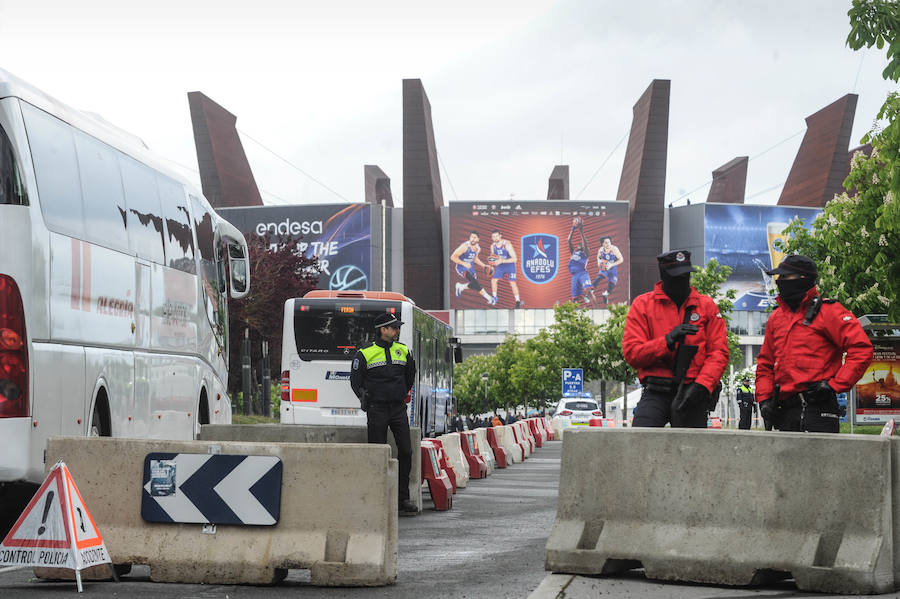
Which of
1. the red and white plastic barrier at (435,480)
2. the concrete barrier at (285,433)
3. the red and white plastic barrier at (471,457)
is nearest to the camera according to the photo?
the concrete barrier at (285,433)

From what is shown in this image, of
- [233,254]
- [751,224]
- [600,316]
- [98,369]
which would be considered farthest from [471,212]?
[98,369]

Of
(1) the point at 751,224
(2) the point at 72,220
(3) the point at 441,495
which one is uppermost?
(1) the point at 751,224

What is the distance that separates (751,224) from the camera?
115250mm

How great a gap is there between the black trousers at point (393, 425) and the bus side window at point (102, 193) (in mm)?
2733

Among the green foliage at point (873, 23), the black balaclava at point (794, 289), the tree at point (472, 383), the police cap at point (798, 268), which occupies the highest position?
the green foliage at point (873, 23)

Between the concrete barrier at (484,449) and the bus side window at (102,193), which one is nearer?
the bus side window at (102,193)

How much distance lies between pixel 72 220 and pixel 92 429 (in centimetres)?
177

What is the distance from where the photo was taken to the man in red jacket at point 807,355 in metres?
8.32

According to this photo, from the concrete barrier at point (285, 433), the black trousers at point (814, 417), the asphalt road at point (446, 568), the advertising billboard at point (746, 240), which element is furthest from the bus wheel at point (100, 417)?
the advertising billboard at point (746, 240)

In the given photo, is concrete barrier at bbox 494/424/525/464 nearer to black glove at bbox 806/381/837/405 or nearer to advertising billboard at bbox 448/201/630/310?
black glove at bbox 806/381/837/405

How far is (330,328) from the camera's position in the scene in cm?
2430

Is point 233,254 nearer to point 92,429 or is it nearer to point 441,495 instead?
point 441,495

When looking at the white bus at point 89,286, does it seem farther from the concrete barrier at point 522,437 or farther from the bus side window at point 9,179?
the concrete barrier at point 522,437

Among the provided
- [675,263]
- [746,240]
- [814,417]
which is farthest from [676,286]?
[746,240]
